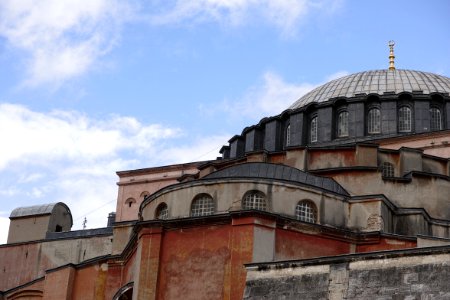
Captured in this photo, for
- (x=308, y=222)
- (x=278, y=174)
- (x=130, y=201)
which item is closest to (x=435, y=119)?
(x=278, y=174)

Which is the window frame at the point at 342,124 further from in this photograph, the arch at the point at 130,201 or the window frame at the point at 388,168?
the arch at the point at 130,201

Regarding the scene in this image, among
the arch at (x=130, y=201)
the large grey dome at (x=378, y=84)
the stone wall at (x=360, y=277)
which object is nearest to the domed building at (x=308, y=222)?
the stone wall at (x=360, y=277)

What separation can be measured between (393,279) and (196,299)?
7.57 m

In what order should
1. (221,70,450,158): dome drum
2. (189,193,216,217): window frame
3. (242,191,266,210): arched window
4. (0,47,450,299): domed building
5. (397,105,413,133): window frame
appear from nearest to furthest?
(0,47,450,299): domed building
(242,191,266,210): arched window
(189,193,216,217): window frame
(221,70,450,158): dome drum
(397,105,413,133): window frame

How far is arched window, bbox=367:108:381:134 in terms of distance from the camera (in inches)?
1644

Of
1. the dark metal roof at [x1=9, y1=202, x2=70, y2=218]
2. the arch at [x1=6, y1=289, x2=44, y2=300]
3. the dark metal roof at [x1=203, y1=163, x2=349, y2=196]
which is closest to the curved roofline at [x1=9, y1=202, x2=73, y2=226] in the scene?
the dark metal roof at [x1=9, y1=202, x2=70, y2=218]

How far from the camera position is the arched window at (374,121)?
41769 millimetres

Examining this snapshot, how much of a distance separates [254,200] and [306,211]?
5.60 ft

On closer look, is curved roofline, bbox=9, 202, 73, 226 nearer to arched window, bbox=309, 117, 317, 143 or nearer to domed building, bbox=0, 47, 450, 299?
domed building, bbox=0, 47, 450, 299

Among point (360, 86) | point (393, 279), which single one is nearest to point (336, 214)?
point (393, 279)

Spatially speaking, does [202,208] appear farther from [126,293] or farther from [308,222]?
[126,293]

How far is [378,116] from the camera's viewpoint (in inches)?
1655

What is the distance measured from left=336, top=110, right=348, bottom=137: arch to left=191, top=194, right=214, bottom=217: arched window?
12.4m

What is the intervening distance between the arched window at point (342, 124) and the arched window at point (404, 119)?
229cm
